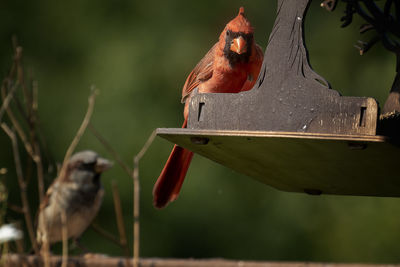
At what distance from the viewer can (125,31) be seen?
625 centimetres

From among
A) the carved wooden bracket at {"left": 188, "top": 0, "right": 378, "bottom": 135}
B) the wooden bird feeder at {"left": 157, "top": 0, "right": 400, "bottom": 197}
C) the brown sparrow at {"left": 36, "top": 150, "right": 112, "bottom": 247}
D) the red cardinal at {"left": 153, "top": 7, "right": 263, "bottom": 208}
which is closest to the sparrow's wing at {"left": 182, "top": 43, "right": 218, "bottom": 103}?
the red cardinal at {"left": 153, "top": 7, "right": 263, "bottom": 208}

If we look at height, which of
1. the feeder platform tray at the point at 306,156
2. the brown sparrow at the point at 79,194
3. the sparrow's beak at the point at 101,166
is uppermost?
the feeder platform tray at the point at 306,156

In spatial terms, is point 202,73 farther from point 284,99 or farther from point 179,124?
point 179,124

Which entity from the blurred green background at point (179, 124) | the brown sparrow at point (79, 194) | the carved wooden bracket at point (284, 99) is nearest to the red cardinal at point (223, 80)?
the carved wooden bracket at point (284, 99)

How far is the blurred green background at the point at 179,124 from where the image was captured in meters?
5.72

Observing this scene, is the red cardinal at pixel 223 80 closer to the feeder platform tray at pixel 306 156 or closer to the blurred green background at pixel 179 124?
the feeder platform tray at pixel 306 156

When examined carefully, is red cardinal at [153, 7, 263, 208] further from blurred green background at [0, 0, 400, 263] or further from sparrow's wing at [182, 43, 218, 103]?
blurred green background at [0, 0, 400, 263]

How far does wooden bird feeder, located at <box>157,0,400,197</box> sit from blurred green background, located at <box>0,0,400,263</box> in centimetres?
334

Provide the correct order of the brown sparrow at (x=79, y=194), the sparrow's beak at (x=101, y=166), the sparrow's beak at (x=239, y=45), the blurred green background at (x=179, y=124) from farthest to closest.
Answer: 1. the blurred green background at (x=179, y=124)
2. the sparrow's beak at (x=101, y=166)
3. the brown sparrow at (x=79, y=194)
4. the sparrow's beak at (x=239, y=45)

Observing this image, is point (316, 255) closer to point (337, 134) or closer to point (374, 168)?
point (374, 168)

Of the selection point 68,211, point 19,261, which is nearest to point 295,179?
point 19,261

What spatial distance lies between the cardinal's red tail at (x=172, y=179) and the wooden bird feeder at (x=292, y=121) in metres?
0.40

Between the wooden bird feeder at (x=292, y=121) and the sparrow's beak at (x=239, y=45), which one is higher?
the sparrow's beak at (x=239, y=45)

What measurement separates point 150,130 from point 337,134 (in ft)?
12.7
